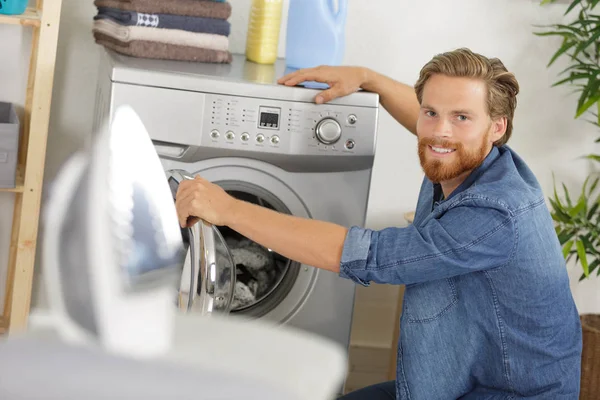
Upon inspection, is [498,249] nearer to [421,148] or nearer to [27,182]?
[421,148]

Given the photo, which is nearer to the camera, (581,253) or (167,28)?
(167,28)

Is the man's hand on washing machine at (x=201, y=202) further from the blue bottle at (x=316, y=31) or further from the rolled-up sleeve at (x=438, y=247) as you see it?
the blue bottle at (x=316, y=31)

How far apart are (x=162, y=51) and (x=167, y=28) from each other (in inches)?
2.3

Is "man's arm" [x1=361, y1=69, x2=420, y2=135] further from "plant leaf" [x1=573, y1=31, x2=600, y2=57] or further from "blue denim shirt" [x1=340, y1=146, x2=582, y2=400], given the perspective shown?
"plant leaf" [x1=573, y1=31, x2=600, y2=57]

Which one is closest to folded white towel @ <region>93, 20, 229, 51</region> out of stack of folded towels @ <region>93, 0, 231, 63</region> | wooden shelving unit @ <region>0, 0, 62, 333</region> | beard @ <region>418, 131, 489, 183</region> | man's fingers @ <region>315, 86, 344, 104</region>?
stack of folded towels @ <region>93, 0, 231, 63</region>

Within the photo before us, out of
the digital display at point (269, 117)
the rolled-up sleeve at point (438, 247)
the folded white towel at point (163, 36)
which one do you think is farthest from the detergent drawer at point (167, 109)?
the rolled-up sleeve at point (438, 247)

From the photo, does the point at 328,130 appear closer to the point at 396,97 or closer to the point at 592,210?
the point at 396,97

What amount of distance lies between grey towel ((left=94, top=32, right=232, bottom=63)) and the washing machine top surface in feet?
0.06

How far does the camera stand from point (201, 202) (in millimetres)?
1378

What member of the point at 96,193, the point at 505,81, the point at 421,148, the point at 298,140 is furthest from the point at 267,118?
the point at 96,193

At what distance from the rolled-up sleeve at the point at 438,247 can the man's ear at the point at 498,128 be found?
0.23 m

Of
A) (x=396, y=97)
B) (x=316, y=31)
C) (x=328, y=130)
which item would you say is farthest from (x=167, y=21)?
(x=396, y=97)

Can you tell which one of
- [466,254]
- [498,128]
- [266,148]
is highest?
[498,128]

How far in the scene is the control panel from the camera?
182 cm
